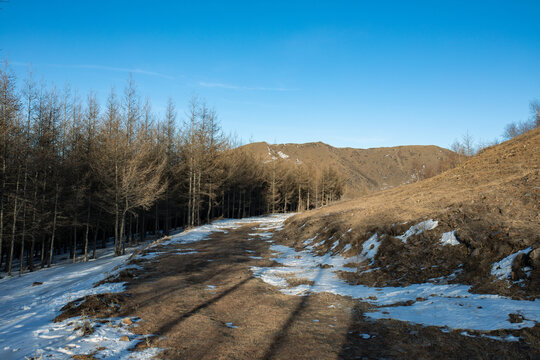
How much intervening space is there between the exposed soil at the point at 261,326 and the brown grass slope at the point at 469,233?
2225 millimetres

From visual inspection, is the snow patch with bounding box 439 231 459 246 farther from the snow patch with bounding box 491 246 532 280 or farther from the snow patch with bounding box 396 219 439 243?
the snow patch with bounding box 491 246 532 280

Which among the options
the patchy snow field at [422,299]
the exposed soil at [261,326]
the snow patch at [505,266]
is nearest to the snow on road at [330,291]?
the patchy snow field at [422,299]

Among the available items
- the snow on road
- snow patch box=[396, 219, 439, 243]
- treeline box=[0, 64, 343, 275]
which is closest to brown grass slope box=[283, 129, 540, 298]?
snow patch box=[396, 219, 439, 243]

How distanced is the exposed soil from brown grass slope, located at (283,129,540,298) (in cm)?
223

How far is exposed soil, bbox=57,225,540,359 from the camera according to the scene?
14.3 feet

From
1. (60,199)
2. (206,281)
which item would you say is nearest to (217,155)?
(60,199)

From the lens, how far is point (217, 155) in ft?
98.7

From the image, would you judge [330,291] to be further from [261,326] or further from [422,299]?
[261,326]

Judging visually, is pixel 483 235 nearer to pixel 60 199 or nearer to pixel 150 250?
pixel 150 250

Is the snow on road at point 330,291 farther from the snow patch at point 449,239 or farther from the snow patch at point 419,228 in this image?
the snow patch at point 419,228

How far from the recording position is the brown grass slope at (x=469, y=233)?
6.85 m

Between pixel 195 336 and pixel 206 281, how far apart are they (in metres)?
4.15

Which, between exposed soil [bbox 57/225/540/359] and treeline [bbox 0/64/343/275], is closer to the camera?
exposed soil [bbox 57/225/540/359]

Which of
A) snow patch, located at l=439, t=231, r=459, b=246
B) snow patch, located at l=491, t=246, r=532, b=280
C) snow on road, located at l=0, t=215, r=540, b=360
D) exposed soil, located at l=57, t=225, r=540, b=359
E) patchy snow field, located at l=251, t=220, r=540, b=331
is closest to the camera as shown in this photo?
exposed soil, located at l=57, t=225, r=540, b=359
